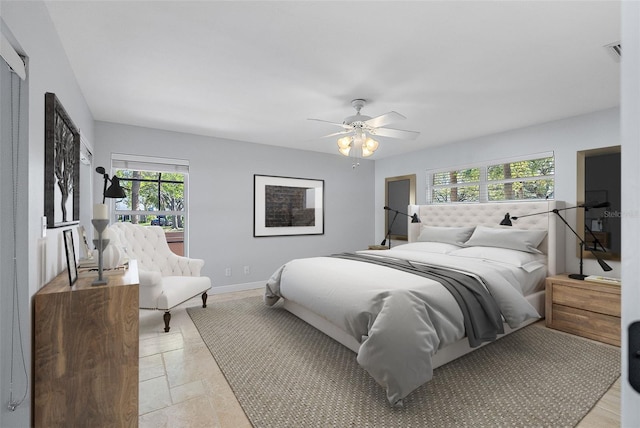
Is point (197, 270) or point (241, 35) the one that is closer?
point (241, 35)

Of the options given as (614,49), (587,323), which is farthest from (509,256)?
(614,49)

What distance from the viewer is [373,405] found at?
76.7 inches

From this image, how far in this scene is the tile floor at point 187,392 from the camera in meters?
1.83

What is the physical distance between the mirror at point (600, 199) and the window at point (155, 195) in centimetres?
502

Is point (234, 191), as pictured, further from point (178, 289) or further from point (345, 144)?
point (345, 144)

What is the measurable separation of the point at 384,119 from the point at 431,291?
59.9 inches

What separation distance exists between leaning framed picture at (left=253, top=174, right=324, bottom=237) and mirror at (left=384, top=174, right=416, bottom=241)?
1.35m

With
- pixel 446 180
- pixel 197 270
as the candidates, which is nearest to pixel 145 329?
pixel 197 270

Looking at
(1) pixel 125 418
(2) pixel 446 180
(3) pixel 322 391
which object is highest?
(2) pixel 446 180

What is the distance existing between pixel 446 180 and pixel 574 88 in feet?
7.61

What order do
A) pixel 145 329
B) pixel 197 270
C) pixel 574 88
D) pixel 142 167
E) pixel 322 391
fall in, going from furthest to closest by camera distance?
pixel 142 167 < pixel 197 270 < pixel 145 329 < pixel 574 88 < pixel 322 391

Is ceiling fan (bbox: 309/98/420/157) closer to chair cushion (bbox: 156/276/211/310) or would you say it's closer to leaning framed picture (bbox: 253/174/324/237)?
leaning framed picture (bbox: 253/174/324/237)

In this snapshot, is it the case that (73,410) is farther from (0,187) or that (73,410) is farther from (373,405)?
(373,405)

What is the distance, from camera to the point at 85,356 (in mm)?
1468
